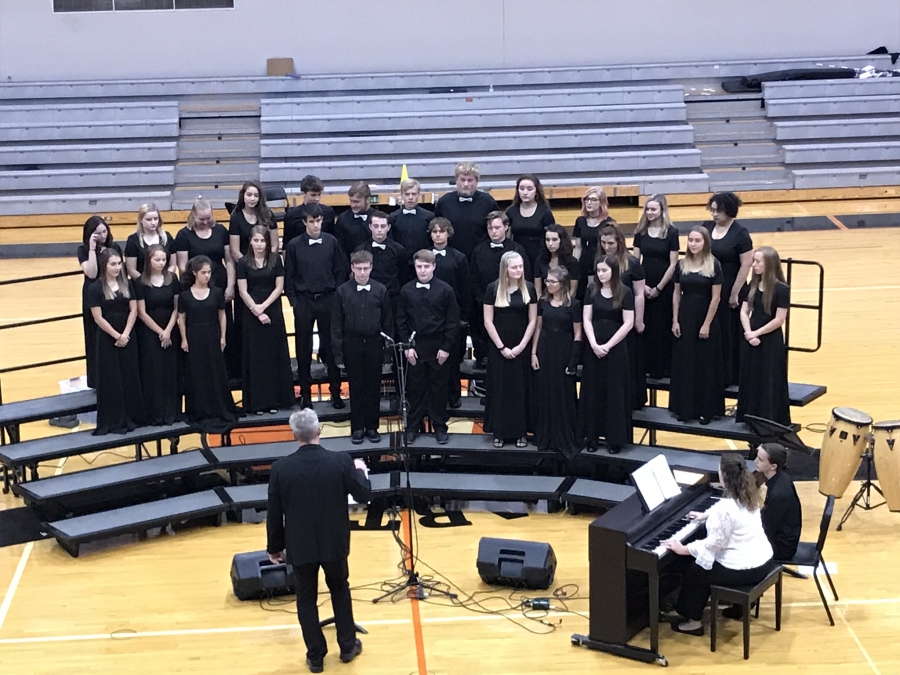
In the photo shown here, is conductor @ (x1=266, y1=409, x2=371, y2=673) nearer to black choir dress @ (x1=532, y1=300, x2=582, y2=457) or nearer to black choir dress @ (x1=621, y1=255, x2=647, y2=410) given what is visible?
black choir dress @ (x1=532, y1=300, x2=582, y2=457)

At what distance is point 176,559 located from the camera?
7.05 m

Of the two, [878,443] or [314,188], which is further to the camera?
[314,188]

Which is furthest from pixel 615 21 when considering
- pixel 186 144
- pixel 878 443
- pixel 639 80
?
pixel 878 443

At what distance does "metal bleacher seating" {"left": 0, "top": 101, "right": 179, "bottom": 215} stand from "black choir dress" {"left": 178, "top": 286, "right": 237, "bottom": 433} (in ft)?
26.6

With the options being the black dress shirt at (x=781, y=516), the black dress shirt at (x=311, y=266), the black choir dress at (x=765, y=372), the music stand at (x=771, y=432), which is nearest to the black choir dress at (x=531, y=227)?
the black dress shirt at (x=311, y=266)

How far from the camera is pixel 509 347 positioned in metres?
7.72

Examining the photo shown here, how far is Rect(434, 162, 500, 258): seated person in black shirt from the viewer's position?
8.53 meters

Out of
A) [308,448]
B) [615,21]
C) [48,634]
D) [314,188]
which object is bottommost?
[48,634]

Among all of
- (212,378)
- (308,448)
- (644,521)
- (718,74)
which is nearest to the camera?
(308,448)

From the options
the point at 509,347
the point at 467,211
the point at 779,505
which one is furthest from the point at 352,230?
the point at 779,505

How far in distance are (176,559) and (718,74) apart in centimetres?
1297

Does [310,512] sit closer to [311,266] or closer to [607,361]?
[607,361]

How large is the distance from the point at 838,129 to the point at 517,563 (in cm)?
1229

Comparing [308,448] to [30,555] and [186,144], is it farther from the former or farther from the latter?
[186,144]
